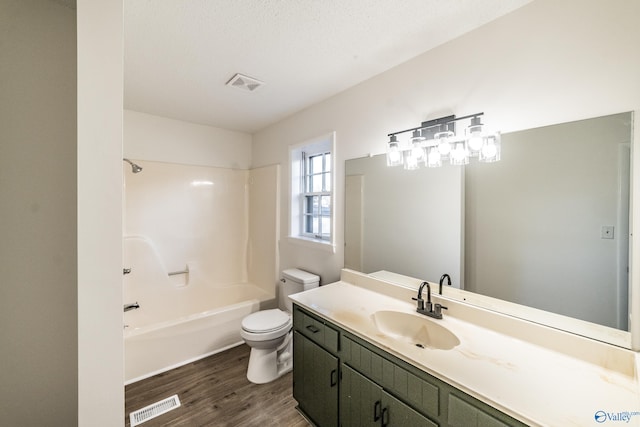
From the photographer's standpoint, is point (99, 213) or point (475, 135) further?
point (475, 135)

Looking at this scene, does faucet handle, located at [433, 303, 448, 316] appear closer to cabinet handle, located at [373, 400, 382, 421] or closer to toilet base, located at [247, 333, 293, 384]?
cabinet handle, located at [373, 400, 382, 421]

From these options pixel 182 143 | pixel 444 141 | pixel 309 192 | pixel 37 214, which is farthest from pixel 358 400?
pixel 182 143

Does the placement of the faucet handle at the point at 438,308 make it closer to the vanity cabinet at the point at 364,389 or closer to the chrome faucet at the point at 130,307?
the vanity cabinet at the point at 364,389

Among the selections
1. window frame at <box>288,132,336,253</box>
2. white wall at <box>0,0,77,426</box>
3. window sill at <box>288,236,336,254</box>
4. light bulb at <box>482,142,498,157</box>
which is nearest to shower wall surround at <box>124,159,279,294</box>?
window frame at <box>288,132,336,253</box>

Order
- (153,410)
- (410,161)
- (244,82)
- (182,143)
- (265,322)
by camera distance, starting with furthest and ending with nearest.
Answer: (182,143) → (265,322) → (244,82) → (153,410) → (410,161)

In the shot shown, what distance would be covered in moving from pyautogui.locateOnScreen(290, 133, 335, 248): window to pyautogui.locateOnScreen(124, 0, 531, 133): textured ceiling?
64 cm

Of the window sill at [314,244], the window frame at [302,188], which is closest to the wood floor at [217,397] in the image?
the window sill at [314,244]

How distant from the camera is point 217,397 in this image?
1964mm

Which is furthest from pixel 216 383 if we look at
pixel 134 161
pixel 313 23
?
pixel 313 23

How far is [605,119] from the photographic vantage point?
1081mm

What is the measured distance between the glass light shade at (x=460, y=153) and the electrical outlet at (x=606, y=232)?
0.64 m

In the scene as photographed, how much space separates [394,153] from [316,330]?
127 centimetres

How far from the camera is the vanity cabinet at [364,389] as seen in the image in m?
0.94

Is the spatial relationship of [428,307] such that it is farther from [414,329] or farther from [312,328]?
[312,328]
